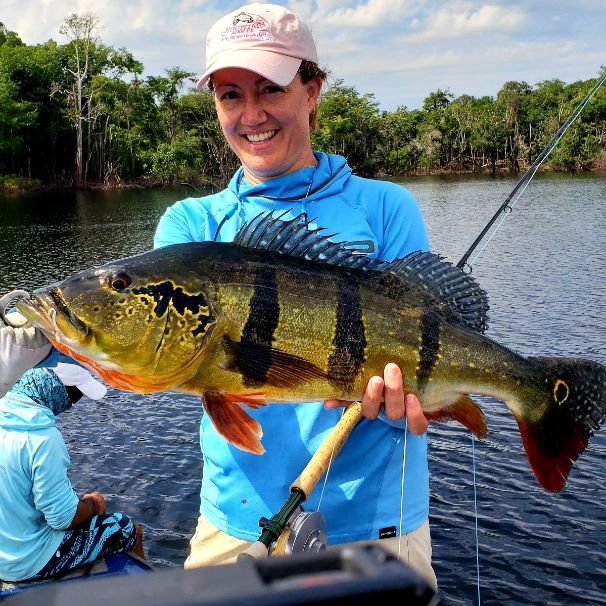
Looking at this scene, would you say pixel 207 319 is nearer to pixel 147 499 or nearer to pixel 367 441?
pixel 367 441

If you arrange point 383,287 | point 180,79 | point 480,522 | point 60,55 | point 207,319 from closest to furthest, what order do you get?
point 207,319 < point 383,287 < point 480,522 < point 60,55 < point 180,79

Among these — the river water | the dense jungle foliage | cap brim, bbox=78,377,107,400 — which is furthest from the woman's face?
the dense jungle foliage

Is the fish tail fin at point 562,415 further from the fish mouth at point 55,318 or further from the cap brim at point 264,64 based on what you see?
the fish mouth at point 55,318

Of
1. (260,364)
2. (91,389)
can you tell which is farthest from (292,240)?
(91,389)

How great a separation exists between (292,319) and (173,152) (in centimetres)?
7232

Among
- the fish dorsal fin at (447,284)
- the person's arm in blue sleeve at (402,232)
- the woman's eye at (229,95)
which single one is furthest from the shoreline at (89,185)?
the fish dorsal fin at (447,284)

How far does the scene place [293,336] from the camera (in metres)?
2.74

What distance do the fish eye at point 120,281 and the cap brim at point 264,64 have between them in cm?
112

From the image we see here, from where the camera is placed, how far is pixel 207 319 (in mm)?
2725

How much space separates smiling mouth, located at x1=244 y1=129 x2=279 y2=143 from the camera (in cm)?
333

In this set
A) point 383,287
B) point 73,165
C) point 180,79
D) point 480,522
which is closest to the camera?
point 383,287

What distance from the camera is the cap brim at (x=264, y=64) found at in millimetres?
3125

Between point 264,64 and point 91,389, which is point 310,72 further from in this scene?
point 91,389

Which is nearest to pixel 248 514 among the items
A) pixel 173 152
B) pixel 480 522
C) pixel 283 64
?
pixel 283 64
